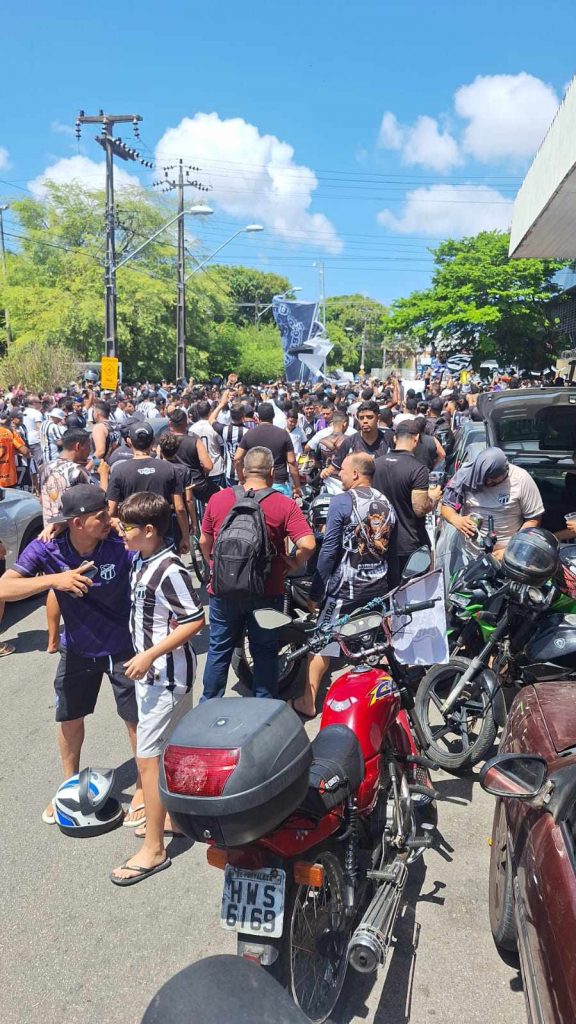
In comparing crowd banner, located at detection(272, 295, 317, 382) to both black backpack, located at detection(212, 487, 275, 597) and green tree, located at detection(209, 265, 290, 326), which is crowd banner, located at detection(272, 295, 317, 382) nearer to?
black backpack, located at detection(212, 487, 275, 597)

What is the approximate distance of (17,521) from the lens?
304 inches

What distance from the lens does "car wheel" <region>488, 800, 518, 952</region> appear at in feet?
9.08

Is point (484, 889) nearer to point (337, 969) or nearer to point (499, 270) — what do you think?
point (337, 969)

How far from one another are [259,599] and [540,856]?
2.28 meters

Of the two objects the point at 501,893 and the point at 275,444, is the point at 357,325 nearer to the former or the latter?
the point at 275,444

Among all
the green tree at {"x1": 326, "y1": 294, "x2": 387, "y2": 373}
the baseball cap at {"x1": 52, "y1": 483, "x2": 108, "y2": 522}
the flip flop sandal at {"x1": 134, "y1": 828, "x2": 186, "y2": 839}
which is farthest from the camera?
the green tree at {"x1": 326, "y1": 294, "x2": 387, "y2": 373}

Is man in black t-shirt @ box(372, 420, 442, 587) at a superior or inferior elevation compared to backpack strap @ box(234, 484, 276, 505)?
inferior

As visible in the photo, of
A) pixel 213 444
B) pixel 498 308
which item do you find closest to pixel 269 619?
pixel 213 444

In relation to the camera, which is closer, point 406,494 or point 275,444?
point 406,494

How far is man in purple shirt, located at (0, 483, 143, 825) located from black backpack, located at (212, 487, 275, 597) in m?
0.49

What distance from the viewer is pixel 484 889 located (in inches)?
135

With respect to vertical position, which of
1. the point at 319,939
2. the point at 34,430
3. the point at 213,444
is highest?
the point at 213,444

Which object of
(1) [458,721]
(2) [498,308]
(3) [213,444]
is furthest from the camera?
(2) [498,308]

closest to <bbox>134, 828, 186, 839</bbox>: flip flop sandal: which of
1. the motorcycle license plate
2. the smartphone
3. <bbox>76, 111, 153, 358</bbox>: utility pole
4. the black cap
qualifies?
the smartphone
